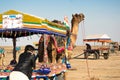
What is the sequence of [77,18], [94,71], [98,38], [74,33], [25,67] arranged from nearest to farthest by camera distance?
1. [25,67]
2. [74,33]
3. [77,18]
4. [94,71]
5. [98,38]

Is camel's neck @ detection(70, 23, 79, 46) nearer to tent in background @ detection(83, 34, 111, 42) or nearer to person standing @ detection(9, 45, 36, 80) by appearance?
person standing @ detection(9, 45, 36, 80)

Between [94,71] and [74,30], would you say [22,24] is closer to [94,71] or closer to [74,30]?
[74,30]

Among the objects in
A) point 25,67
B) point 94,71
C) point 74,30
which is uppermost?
point 74,30

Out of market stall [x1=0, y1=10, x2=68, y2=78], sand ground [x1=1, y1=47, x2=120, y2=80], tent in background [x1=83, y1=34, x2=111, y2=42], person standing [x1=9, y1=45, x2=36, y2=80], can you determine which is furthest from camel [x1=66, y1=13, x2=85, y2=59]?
tent in background [x1=83, y1=34, x2=111, y2=42]

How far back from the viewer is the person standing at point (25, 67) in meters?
7.25

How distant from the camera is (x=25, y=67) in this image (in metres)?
7.55

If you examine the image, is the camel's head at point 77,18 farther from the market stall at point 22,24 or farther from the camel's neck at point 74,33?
the market stall at point 22,24

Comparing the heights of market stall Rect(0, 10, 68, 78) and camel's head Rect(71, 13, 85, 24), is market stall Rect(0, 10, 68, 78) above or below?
below

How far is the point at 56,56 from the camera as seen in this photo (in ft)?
37.2

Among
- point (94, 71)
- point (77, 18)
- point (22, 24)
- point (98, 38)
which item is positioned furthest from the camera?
point (98, 38)

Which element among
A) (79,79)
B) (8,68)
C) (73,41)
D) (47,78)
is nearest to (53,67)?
(47,78)

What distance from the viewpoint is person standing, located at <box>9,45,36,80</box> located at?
7250 mm

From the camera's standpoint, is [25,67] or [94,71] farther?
[94,71]

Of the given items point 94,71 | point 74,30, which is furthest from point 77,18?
point 94,71
